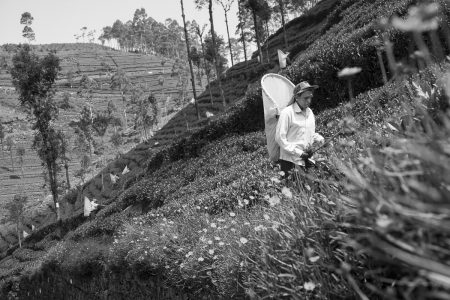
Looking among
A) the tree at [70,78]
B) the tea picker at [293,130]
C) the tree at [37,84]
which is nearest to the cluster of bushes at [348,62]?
the tea picker at [293,130]

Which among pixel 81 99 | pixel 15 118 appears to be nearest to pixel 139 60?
pixel 81 99

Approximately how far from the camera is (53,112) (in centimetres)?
3525

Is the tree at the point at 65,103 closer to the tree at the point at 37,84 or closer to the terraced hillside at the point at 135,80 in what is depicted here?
the terraced hillside at the point at 135,80

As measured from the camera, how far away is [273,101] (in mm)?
5867

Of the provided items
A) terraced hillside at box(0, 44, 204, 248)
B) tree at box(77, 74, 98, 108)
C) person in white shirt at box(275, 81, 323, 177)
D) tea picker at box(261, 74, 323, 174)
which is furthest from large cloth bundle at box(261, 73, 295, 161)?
tree at box(77, 74, 98, 108)

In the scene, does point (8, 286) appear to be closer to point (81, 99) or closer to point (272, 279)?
point (272, 279)

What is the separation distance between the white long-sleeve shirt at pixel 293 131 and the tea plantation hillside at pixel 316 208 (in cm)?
32

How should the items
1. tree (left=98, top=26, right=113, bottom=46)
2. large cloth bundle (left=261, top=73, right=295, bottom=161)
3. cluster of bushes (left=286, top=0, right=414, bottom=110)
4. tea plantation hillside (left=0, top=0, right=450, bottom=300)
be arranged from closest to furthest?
tea plantation hillside (left=0, top=0, right=450, bottom=300)
large cloth bundle (left=261, top=73, right=295, bottom=161)
cluster of bushes (left=286, top=0, right=414, bottom=110)
tree (left=98, top=26, right=113, bottom=46)

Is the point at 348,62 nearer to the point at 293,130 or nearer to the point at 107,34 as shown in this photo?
the point at 293,130

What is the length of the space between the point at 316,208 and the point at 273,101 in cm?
324

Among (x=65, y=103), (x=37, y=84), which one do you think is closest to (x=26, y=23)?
(x=65, y=103)

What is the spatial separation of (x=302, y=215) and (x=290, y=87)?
366 cm

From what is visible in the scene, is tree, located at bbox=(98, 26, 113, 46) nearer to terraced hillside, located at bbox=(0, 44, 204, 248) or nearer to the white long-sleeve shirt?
terraced hillside, located at bbox=(0, 44, 204, 248)

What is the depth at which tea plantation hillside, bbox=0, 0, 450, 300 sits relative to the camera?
1.42 metres
